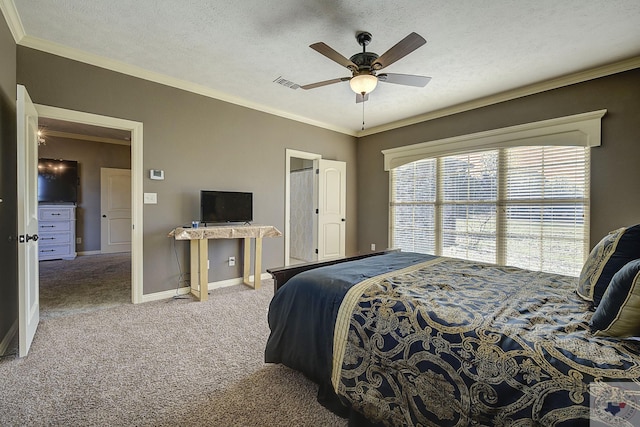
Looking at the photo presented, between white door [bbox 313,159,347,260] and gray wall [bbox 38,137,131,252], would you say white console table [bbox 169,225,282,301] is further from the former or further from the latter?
gray wall [bbox 38,137,131,252]

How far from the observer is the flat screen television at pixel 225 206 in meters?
3.68

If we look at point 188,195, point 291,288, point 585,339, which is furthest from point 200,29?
point 585,339

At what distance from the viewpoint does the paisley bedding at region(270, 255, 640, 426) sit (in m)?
0.89

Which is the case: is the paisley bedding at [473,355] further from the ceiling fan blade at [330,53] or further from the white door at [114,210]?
the white door at [114,210]

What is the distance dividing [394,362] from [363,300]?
1.06ft

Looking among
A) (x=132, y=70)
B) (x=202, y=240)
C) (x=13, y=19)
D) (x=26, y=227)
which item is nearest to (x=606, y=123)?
(x=202, y=240)

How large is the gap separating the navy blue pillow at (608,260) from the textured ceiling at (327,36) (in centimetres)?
187

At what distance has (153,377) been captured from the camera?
1.89 m

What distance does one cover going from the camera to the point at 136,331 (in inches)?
101

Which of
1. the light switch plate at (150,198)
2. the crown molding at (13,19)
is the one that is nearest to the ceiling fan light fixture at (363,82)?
the light switch plate at (150,198)

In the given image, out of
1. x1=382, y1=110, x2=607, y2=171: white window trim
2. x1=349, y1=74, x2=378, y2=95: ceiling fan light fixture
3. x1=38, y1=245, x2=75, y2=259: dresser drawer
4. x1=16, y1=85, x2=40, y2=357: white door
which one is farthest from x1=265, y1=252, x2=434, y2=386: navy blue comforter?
x1=38, y1=245, x2=75, y2=259: dresser drawer

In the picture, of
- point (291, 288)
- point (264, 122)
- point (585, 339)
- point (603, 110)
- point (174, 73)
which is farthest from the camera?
point (264, 122)

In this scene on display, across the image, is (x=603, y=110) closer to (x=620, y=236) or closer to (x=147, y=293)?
(x=620, y=236)

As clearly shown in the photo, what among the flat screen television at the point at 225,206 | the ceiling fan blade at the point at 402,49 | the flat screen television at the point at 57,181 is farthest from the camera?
the flat screen television at the point at 57,181
